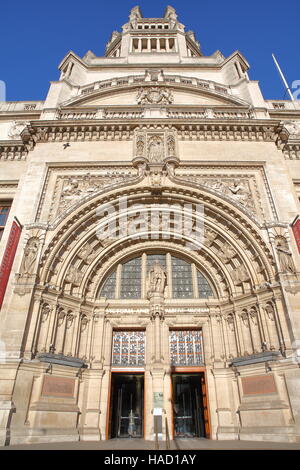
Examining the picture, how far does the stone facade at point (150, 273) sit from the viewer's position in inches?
384

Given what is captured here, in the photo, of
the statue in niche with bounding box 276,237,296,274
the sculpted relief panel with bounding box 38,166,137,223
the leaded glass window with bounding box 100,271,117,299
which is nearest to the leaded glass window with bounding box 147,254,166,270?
the leaded glass window with bounding box 100,271,117,299

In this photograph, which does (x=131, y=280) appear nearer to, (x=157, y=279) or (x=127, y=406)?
(x=157, y=279)

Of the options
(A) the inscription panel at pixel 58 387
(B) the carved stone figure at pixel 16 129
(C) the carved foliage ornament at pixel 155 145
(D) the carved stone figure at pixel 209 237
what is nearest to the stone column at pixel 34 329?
(A) the inscription panel at pixel 58 387

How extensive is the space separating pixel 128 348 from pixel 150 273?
3443 mm

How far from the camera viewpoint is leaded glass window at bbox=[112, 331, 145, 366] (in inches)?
475

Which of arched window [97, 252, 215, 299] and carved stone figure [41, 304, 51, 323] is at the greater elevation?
arched window [97, 252, 215, 299]

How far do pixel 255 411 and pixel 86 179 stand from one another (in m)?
11.7

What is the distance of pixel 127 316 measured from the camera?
42.1 feet

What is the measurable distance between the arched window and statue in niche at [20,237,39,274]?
11.5 feet

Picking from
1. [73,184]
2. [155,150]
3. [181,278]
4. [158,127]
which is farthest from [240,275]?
[158,127]

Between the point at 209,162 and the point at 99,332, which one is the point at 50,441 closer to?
the point at 99,332

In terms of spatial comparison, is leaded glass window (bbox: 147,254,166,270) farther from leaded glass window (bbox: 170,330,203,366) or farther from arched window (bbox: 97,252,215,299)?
leaded glass window (bbox: 170,330,203,366)

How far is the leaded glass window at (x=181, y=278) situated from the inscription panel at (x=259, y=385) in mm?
4228

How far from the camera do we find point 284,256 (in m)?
11.1
